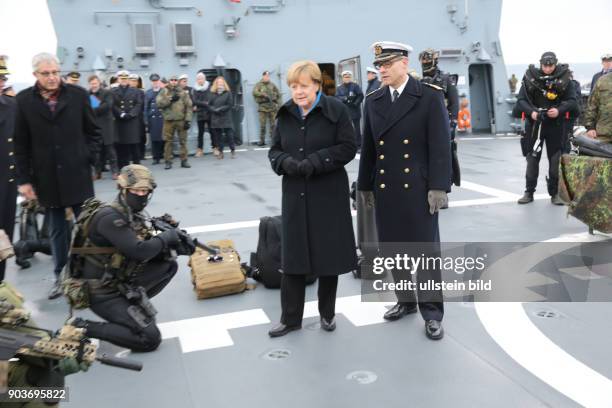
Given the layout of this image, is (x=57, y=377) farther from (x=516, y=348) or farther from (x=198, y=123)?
(x=198, y=123)

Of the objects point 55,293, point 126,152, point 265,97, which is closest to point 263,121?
point 265,97

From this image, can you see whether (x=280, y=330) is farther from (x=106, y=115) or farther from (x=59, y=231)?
(x=106, y=115)

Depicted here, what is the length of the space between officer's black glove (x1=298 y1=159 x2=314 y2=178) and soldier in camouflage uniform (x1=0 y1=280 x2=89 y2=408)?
1460 millimetres

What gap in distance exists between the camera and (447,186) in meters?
2.93

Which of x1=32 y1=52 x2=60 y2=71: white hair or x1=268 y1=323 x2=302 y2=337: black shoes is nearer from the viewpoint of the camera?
x1=268 y1=323 x2=302 y2=337: black shoes

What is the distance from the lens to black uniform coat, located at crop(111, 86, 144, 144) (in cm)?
895

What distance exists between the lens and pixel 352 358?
2.90m

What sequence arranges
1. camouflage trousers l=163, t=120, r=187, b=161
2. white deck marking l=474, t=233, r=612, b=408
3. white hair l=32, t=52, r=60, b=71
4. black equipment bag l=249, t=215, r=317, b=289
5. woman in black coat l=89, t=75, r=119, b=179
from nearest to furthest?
1. white deck marking l=474, t=233, r=612, b=408
2. white hair l=32, t=52, r=60, b=71
3. black equipment bag l=249, t=215, r=317, b=289
4. woman in black coat l=89, t=75, r=119, b=179
5. camouflage trousers l=163, t=120, r=187, b=161

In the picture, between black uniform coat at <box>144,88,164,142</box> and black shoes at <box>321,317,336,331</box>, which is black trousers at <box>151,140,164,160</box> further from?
black shoes at <box>321,317,336,331</box>

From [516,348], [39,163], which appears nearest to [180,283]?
[39,163]

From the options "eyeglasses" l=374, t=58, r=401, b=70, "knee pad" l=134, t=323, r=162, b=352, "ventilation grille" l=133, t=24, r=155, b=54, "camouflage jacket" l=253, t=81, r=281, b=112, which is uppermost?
"ventilation grille" l=133, t=24, r=155, b=54

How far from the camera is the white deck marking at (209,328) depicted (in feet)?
10.4

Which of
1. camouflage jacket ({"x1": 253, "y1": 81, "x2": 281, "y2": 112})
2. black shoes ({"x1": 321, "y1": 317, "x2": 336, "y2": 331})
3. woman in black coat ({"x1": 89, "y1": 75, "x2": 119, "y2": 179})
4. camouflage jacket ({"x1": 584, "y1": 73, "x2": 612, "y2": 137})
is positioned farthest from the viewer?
camouflage jacket ({"x1": 253, "y1": 81, "x2": 281, "y2": 112})

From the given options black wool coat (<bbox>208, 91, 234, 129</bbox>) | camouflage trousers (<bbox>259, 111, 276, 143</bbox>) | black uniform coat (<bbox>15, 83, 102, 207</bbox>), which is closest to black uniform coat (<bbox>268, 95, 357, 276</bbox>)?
black uniform coat (<bbox>15, 83, 102, 207</bbox>)
